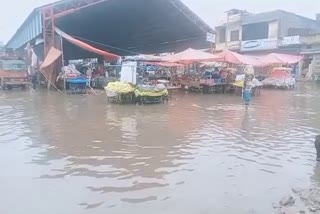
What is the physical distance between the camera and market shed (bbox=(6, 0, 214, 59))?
23.3 meters

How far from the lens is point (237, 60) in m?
21.2

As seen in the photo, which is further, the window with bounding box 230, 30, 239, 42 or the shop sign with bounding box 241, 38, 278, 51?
the window with bounding box 230, 30, 239, 42

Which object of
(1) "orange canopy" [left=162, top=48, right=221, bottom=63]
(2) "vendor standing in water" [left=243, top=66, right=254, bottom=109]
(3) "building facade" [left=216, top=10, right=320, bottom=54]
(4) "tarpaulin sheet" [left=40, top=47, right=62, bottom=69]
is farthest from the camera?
(3) "building facade" [left=216, top=10, right=320, bottom=54]

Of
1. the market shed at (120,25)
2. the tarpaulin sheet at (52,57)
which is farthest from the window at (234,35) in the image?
the tarpaulin sheet at (52,57)

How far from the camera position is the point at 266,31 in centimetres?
3953

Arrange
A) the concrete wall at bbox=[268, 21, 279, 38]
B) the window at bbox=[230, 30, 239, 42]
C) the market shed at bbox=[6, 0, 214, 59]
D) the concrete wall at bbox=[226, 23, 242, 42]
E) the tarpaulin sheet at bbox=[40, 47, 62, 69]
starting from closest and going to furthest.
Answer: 1. the tarpaulin sheet at bbox=[40, 47, 62, 69]
2. the market shed at bbox=[6, 0, 214, 59]
3. the concrete wall at bbox=[268, 21, 279, 38]
4. the concrete wall at bbox=[226, 23, 242, 42]
5. the window at bbox=[230, 30, 239, 42]

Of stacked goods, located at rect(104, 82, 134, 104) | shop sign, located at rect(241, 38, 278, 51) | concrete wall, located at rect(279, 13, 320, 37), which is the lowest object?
stacked goods, located at rect(104, 82, 134, 104)

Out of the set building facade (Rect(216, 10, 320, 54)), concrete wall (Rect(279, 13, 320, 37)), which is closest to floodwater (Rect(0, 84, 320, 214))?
building facade (Rect(216, 10, 320, 54))

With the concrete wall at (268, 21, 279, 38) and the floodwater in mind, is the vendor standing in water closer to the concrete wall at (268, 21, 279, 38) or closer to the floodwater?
the floodwater

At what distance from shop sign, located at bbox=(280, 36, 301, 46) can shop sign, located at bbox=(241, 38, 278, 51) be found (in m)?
0.71

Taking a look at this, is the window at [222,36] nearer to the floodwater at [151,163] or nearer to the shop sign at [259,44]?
the shop sign at [259,44]

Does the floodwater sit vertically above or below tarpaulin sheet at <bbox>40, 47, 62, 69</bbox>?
below

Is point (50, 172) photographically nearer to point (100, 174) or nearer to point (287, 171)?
point (100, 174)

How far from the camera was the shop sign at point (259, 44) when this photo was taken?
3834 cm
